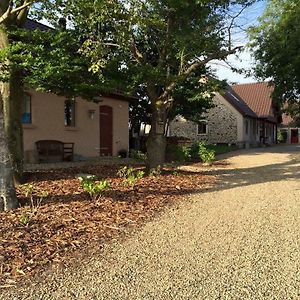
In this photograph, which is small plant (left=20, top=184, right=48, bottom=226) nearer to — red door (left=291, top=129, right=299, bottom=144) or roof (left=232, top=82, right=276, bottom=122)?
roof (left=232, top=82, right=276, bottom=122)

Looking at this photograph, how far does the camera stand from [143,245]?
199 inches

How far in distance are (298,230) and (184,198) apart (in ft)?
9.22

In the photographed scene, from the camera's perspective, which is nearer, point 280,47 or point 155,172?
point 155,172

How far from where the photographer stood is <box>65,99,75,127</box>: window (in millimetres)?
16625

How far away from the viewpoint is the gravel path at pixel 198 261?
145 inches

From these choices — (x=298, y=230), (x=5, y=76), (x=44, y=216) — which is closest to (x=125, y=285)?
(x=44, y=216)

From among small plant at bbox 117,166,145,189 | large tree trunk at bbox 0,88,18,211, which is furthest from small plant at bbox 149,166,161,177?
large tree trunk at bbox 0,88,18,211

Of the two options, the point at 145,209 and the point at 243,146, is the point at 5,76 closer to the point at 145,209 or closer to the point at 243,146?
the point at 145,209

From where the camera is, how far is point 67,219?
237 inches

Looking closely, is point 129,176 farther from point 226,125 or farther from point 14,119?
point 226,125

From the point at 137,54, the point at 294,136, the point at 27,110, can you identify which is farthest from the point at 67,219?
the point at 294,136

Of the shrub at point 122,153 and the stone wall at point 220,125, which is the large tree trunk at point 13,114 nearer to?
the shrub at point 122,153

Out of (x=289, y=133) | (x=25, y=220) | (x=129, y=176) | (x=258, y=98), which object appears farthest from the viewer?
(x=289, y=133)

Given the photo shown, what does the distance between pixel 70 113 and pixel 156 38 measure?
722 centimetres
